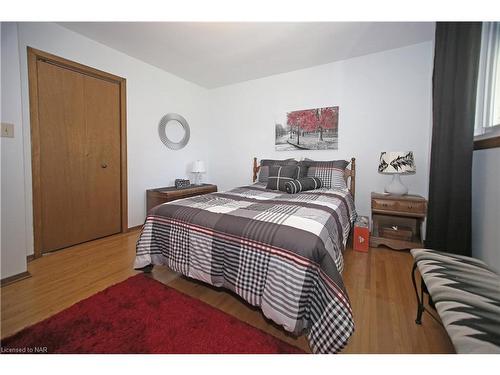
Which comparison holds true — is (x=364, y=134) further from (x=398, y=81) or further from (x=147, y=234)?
(x=147, y=234)

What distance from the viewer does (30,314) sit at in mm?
1319

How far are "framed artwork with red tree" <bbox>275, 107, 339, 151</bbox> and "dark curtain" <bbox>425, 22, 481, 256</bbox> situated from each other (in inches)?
52.5

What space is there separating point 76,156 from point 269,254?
2468mm

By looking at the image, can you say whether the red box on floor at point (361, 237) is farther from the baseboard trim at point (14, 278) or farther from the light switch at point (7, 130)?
the light switch at point (7, 130)

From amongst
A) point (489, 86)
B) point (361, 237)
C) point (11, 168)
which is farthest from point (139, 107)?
point (489, 86)

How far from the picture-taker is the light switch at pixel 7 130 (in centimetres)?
159

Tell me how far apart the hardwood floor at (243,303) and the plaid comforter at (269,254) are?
0.21 meters

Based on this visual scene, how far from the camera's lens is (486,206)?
4.53ft

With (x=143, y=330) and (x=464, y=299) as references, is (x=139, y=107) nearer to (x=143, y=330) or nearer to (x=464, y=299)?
(x=143, y=330)

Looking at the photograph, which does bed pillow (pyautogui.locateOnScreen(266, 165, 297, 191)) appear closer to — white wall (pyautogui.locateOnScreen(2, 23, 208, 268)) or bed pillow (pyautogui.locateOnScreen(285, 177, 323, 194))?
bed pillow (pyautogui.locateOnScreen(285, 177, 323, 194))

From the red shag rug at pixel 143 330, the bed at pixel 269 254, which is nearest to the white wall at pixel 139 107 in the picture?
the red shag rug at pixel 143 330

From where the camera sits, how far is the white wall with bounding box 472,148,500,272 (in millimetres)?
1274
